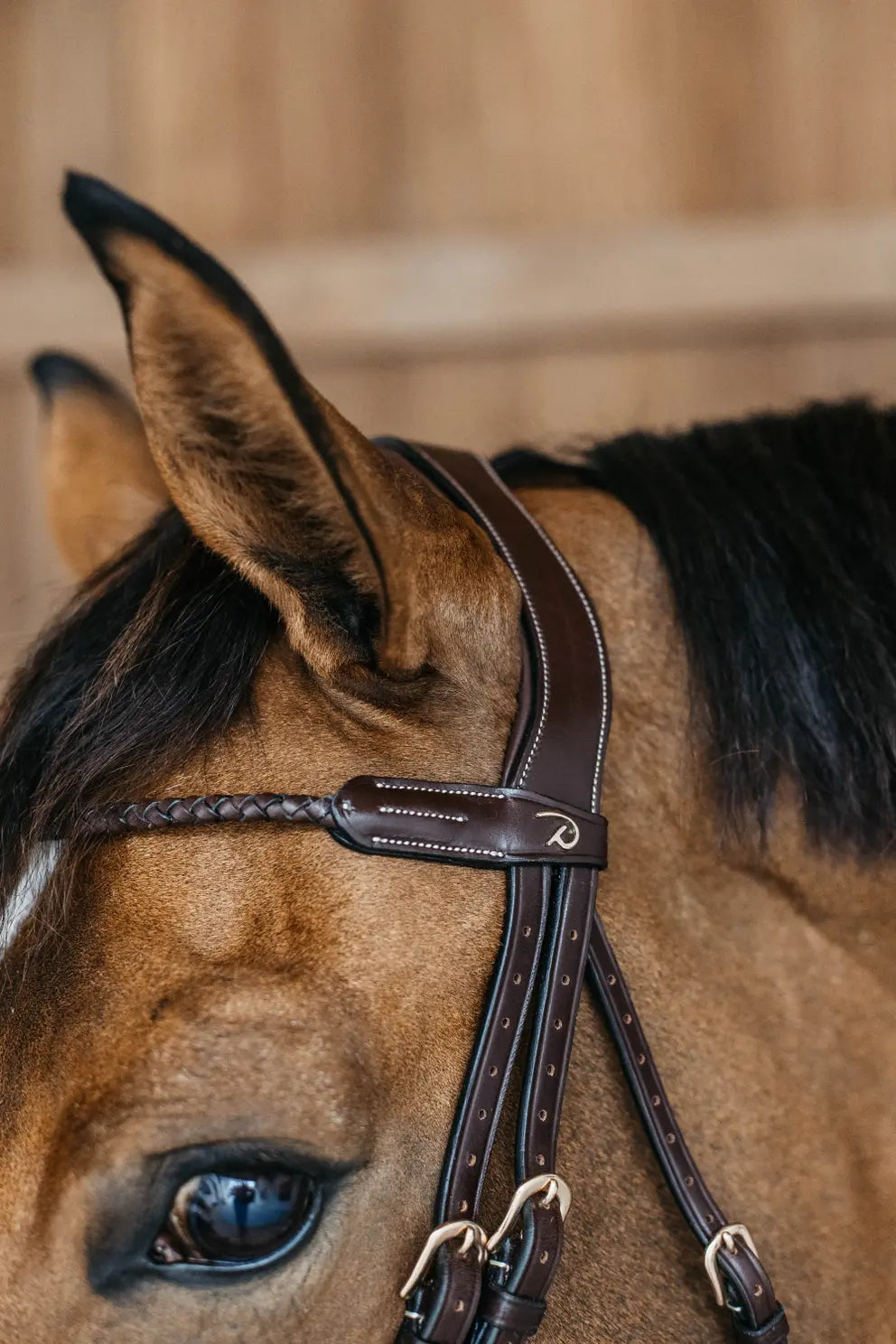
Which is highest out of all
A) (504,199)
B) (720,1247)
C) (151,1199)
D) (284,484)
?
(504,199)

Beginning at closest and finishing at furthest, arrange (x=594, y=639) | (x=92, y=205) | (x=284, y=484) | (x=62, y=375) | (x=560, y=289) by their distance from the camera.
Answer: (x=92, y=205) < (x=284, y=484) < (x=594, y=639) < (x=62, y=375) < (x=560, y=289)

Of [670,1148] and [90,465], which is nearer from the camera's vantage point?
[670,1148]

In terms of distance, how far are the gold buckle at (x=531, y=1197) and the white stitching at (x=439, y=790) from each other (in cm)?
21

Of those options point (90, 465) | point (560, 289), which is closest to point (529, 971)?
point (90, 465)

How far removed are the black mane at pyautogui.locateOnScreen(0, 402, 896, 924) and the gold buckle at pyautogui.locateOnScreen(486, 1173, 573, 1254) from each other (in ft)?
0.85

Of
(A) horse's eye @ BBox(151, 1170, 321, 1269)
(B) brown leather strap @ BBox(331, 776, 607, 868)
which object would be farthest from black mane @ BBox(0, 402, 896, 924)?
(A) horse's eye @ BBox(151, 1170, 321, 1269)

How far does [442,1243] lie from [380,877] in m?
0.19

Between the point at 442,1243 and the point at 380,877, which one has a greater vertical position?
the point at 380,877

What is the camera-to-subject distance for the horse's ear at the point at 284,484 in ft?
1.71

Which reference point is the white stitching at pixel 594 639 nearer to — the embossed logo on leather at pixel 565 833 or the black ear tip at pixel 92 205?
the embossed logo on leather at pixel 565 833

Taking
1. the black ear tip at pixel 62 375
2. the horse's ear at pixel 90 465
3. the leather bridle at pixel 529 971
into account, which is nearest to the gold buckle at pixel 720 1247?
the leather bridle at pixel 529 971

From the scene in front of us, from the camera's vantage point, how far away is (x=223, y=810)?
0.64 metres

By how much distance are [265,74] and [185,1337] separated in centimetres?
194

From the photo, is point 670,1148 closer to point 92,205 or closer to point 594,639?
point 594,639
